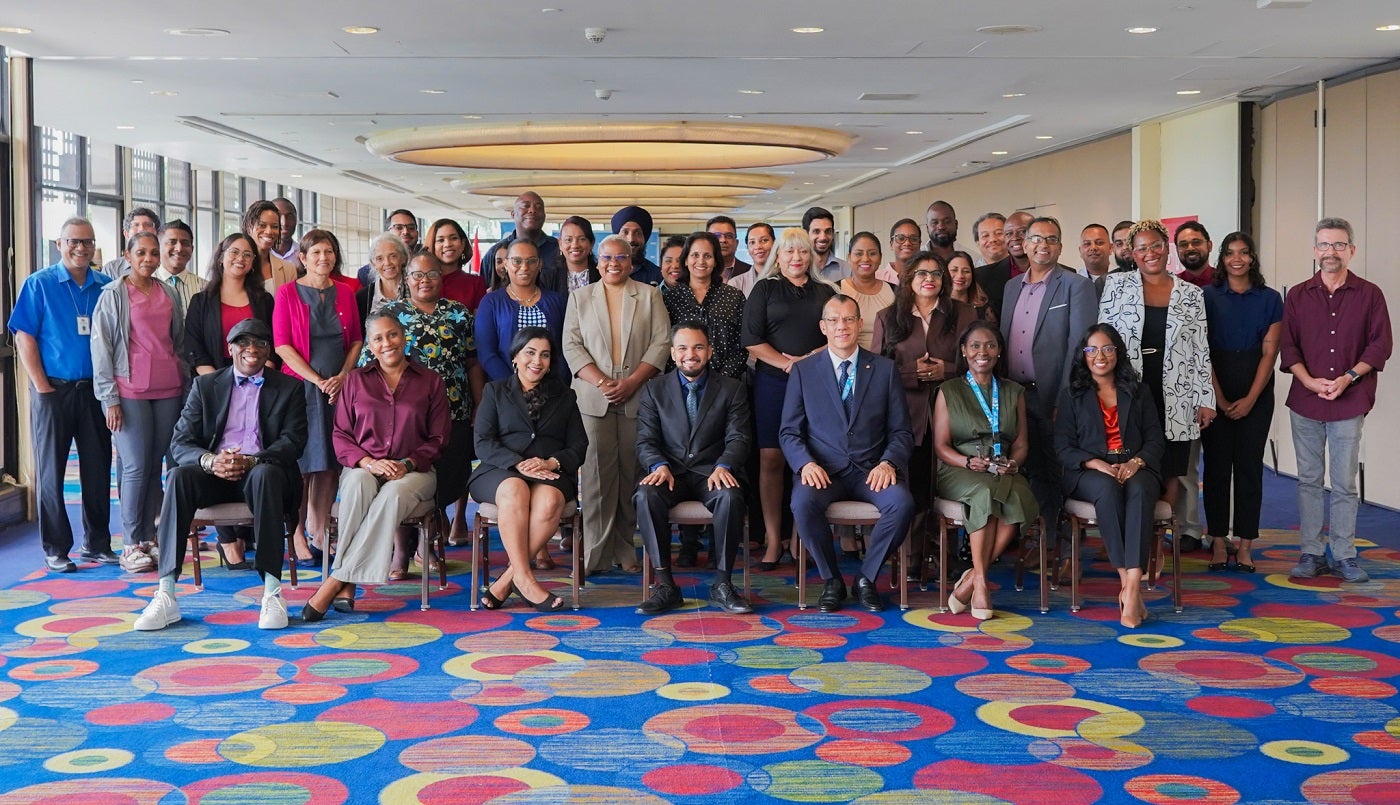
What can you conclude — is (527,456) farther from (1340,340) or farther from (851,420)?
(1340,340)

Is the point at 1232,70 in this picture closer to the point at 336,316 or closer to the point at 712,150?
the point at 336,316

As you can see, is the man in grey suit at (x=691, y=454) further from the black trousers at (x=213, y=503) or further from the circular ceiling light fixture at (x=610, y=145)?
the circular ceiling light fixture at (x=610, y=145)

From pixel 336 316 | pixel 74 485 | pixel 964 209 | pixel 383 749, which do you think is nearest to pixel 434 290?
pixel 336 316

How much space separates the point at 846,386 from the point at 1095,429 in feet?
3.79

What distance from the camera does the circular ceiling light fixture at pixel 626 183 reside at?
67.2 ft

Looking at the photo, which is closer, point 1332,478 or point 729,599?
point 729,599

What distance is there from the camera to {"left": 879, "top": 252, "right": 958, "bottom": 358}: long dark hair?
6.36 meters

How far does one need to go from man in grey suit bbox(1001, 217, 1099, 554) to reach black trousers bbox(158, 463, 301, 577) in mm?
3511

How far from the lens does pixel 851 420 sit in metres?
6.03

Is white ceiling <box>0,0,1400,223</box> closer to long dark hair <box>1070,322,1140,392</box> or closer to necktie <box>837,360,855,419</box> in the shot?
long dark hair <box>1070,322,1140,392</box>

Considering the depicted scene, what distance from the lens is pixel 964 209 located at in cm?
1988

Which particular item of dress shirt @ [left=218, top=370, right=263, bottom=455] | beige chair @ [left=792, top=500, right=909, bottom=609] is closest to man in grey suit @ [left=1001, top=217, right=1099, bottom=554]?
beige chair @ [left=792, top=500, right=909, bottom=609]

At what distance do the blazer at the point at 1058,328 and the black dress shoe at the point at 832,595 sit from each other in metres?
1.35

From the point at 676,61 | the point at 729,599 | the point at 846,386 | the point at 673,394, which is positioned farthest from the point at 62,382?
the point at 676,61
